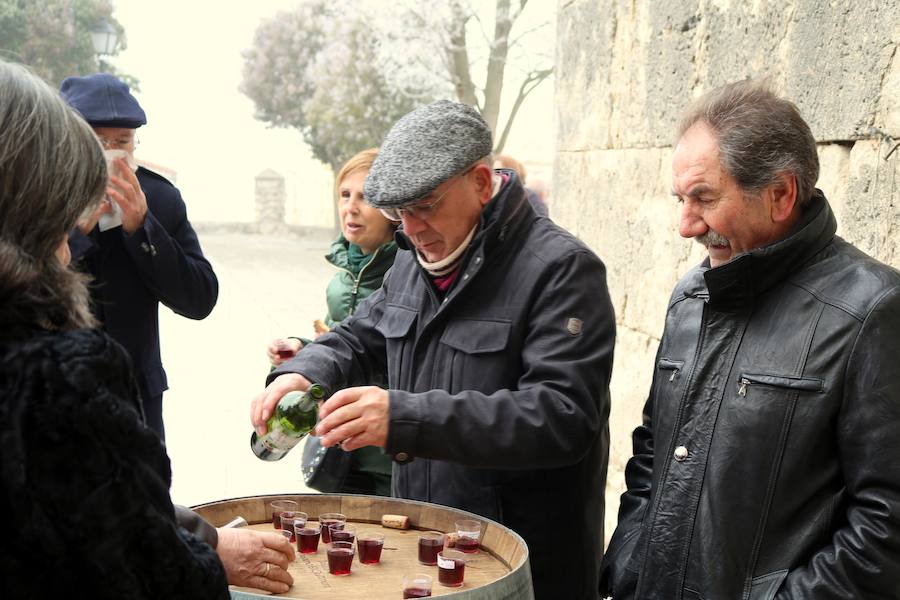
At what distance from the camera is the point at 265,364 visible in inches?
488

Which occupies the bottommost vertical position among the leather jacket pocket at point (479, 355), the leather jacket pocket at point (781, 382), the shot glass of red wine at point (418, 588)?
the shot glass of red wine at point (418, 588)

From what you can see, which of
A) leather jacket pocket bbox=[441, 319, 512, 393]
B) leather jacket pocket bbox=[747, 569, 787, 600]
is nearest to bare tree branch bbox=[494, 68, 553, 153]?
leather jacket pocket bbox=[441, 319, 512, 393]

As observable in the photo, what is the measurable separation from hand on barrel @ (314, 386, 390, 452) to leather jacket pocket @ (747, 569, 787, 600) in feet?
2.94

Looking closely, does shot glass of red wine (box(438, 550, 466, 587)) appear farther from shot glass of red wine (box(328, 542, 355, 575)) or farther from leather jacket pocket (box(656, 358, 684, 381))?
leather jacket pocket (box(656, 358, 684, 381))

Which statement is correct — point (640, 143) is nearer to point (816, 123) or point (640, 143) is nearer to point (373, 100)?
point (816, 123)

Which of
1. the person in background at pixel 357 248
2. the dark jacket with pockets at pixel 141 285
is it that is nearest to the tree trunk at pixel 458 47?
the person in background at pixel 357 248

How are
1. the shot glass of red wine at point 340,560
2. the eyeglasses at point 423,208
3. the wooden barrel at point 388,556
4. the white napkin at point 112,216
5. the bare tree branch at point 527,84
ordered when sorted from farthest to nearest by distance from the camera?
the bare tree branch at point 527,84, the white napkin at point 112,216, the eyeglasses at point 423,208, the shot glass of red wine at point 340,560, the wooden barrel at point 388,556

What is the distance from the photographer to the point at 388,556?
2578 mm

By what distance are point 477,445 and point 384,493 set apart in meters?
1.38

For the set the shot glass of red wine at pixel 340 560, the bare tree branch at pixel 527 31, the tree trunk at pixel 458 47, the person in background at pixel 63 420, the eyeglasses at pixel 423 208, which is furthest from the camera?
the bare tree branch at pixel 527 31

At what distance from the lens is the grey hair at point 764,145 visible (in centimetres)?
253

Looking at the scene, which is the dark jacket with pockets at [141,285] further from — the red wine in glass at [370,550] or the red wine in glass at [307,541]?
the red wine in glass at [370,550]

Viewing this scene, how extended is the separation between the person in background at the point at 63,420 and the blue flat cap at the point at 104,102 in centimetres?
207

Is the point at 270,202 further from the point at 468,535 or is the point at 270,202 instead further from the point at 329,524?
the point at 468,535
